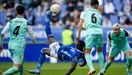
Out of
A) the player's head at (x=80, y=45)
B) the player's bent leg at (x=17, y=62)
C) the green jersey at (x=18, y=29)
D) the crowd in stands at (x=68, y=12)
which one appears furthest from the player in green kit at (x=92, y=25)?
the crowd in stands at (x=68, y=12)

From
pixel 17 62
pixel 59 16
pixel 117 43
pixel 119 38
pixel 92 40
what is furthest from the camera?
pixel 59 16

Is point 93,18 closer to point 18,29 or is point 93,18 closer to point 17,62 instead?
point 18,29

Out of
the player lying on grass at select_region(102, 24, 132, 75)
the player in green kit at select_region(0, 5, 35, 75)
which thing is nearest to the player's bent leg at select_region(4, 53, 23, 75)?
the player in green kit at select_region(0, 5, 35, 75)

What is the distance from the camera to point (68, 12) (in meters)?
32.9

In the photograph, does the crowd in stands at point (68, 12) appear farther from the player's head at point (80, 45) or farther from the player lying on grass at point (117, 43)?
the player's head at point (80, 45)

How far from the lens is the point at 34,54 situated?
30.0 metres

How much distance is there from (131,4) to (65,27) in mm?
5537

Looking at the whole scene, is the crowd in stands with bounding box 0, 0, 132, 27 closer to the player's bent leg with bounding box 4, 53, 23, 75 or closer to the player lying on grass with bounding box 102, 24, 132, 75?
the player lying on grass with bounding box 102, 24, 132, 75

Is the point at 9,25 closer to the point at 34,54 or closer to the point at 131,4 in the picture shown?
the point at 34,54

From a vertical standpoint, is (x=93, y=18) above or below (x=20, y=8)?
below

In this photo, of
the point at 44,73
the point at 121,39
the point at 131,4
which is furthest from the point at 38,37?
the point at 121,39

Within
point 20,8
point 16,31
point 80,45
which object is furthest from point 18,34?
point 80,45

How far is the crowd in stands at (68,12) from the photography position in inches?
1273

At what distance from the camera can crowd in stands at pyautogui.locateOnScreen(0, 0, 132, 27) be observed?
106 ft
